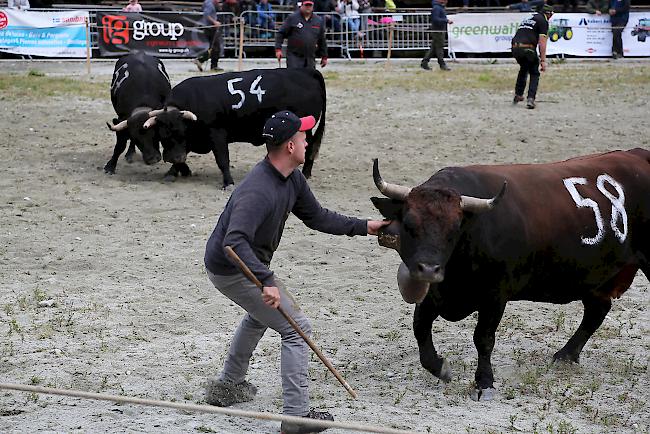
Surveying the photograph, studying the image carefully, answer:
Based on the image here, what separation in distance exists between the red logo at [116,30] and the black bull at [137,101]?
10429 mm

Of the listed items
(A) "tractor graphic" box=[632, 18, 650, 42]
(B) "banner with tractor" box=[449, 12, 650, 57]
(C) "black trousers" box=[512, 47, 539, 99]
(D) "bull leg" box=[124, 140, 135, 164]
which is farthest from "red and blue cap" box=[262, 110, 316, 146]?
(A) "tractor graphic" box=[632, 18, 650, 42]

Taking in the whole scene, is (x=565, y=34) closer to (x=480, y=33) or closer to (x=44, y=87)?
(x=480, y=33)

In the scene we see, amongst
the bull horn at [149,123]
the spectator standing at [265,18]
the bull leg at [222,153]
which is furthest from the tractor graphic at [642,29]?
the bull horn at [149,123]

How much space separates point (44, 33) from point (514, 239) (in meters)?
19.6

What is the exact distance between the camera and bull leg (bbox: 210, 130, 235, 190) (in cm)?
1292

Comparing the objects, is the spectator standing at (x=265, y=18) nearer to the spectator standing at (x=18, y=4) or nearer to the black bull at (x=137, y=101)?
the spectator standing at (x=18, y=4)

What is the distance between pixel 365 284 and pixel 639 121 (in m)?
9.38

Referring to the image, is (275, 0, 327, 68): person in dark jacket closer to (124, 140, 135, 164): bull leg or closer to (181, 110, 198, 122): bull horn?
(124, 140, 135, 164): bull leg

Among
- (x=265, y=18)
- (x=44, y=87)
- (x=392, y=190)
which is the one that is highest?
(x=392, y=190)

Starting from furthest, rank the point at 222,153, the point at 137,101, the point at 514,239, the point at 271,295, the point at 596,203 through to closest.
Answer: the point at 137,101 < the point at 222,153 < the point at 596,203 < the point at 514,239 < the point at 271,295

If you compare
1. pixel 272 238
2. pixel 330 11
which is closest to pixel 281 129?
pixel 272 238

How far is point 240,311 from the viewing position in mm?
8250

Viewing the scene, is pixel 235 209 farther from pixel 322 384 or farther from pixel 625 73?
pixel 625 73

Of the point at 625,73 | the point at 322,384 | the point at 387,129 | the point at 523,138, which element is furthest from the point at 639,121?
the point at 322,384
